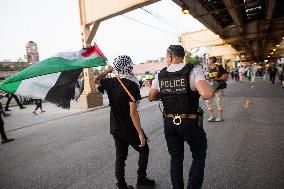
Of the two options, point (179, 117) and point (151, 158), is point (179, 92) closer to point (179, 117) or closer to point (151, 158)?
point (179, 117)

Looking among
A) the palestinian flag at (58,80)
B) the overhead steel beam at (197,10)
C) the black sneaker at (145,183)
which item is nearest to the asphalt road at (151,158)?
the black sneaker at (145,183)

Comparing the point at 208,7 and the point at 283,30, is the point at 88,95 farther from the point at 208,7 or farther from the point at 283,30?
the point at 283,30

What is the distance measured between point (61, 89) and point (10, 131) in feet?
22.6

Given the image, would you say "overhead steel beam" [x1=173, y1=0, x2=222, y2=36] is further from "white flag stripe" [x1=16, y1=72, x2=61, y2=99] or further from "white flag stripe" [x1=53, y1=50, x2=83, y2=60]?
"white flag stripe" [x1=16, y1=72, x2=61, y2=99]

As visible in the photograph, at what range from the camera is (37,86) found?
361 cm

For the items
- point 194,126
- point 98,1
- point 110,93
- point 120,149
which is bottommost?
point 120,149

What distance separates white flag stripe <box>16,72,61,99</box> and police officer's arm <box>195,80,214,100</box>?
6.91 ft

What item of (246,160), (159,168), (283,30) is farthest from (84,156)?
(283,30)

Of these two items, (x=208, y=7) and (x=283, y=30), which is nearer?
(x=208, y=7)

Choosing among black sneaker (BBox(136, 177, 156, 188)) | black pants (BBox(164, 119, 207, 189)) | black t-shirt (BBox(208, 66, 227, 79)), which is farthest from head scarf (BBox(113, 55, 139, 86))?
black t-shirt (BBox(208, 66, 227, 79))

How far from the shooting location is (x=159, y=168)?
4266 mm

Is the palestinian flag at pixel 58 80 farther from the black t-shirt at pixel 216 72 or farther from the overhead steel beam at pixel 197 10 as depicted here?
the overhead steel beam at pixel 197 10

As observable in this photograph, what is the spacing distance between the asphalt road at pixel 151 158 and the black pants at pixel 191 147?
0.69 m

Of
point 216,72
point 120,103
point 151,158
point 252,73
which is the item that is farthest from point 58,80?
point 252,73
